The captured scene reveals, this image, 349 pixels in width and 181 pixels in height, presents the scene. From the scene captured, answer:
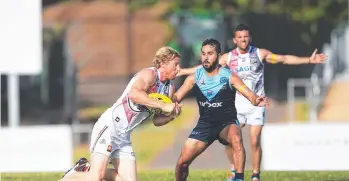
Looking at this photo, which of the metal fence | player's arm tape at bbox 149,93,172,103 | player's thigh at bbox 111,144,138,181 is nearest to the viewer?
player's arm tape at bbox 149,93,172,103

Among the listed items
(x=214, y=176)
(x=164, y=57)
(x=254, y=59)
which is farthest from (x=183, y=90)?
(x=214, y=176)

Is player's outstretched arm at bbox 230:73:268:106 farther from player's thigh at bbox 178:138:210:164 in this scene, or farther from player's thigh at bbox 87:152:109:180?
player's thigh at bbox 87:152:109:180

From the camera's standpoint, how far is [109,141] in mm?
13547

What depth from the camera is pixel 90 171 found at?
13688 mm

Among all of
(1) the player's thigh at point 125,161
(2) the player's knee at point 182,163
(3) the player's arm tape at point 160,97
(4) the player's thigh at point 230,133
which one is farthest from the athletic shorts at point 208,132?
(3) the player's arm tape at point 160,97

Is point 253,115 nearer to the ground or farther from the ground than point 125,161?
farther from the ground

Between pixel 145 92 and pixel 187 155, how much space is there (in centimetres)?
165

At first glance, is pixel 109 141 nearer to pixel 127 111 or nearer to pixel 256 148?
pixel 127 111

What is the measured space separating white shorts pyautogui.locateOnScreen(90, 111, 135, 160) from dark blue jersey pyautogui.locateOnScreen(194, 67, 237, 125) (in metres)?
1.44

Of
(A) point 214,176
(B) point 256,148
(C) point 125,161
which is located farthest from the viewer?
(A) point 214,176

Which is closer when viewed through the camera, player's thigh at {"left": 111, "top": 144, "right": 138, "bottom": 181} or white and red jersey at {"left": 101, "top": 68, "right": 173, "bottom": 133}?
white and red jersey at {"left": 101, "top": 68, "right": 173, "bottom": 133}

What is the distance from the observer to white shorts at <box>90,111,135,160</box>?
13.5 meters

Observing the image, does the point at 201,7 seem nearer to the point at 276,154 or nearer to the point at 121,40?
the point at 121,40

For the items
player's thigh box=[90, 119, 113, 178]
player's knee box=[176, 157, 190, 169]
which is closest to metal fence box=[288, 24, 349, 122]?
player's knee box=[176, 157, 190, 169]
